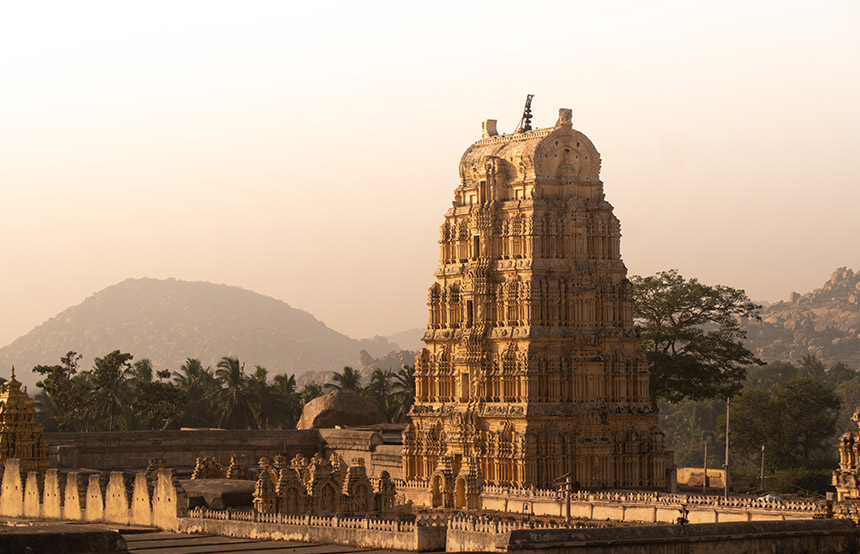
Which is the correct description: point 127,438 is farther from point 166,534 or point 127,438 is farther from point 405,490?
point 166,534

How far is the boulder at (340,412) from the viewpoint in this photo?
342 feet

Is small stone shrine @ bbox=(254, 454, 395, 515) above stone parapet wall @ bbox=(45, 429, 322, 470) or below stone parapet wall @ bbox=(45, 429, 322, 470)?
below

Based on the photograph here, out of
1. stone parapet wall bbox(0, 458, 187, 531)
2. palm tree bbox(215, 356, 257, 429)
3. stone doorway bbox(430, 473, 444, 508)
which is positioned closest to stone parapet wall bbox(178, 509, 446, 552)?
stone parapet wall bbox(0, 458, 187, 531)

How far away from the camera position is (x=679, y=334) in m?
102

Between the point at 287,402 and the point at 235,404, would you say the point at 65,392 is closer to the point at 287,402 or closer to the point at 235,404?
the point at 235,404

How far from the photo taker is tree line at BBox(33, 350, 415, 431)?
113125 mm

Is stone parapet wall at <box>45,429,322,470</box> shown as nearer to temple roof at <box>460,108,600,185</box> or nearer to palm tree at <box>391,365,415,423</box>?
palm tree at <box>391,365,415,423</box>

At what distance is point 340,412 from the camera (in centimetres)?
10462

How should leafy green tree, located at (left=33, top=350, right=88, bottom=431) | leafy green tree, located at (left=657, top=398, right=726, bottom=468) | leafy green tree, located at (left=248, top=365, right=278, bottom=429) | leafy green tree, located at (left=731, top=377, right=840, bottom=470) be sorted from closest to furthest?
1. leafy green tree, located at (left=33, top=350, right=88, bottom=431)
2. leafy green tree, located at (left=731, top=377, right=840, bottom=470)
3. leafy green tree, located at (left=248, top=365, right=278, bottom=429)
4. leafy green tree, located at (left=657, top=398, right=726, bottom=468)

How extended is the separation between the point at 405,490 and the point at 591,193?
16.9 metres

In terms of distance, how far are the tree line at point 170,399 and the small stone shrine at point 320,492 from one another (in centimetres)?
4342

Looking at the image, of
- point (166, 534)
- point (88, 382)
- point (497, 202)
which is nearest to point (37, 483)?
point (166, 534)

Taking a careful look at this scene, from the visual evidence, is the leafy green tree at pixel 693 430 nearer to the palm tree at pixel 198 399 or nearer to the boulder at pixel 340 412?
the palm tree at pixel 198 399

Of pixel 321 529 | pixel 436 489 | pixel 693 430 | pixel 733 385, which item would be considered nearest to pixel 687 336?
pixel 733 385
